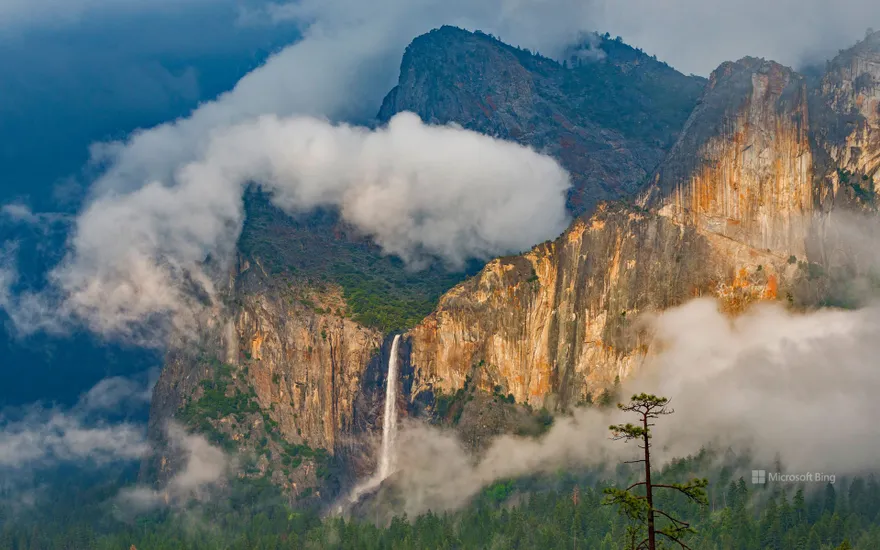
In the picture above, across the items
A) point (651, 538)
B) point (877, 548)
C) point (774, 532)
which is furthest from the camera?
point (774, 532)

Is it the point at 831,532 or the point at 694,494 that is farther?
the point at 831,532

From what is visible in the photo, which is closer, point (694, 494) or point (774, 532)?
point (694, 494)

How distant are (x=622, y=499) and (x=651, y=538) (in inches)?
104

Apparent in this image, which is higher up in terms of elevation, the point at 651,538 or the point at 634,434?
the point at 634,434

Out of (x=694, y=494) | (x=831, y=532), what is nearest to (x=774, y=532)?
(x=831, y=532)

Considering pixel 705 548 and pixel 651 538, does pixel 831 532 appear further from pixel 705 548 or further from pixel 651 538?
pixel 651 538

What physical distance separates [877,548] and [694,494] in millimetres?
119263

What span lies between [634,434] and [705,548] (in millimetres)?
131758

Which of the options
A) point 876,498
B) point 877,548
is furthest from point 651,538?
point 876,498

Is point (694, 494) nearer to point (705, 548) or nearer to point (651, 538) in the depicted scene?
point (651, 538)

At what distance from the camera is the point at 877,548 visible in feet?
596

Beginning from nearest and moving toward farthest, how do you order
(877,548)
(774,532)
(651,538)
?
(651,538) → (877,548) → (774,532)

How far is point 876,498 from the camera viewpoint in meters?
198

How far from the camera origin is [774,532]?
646 ft
